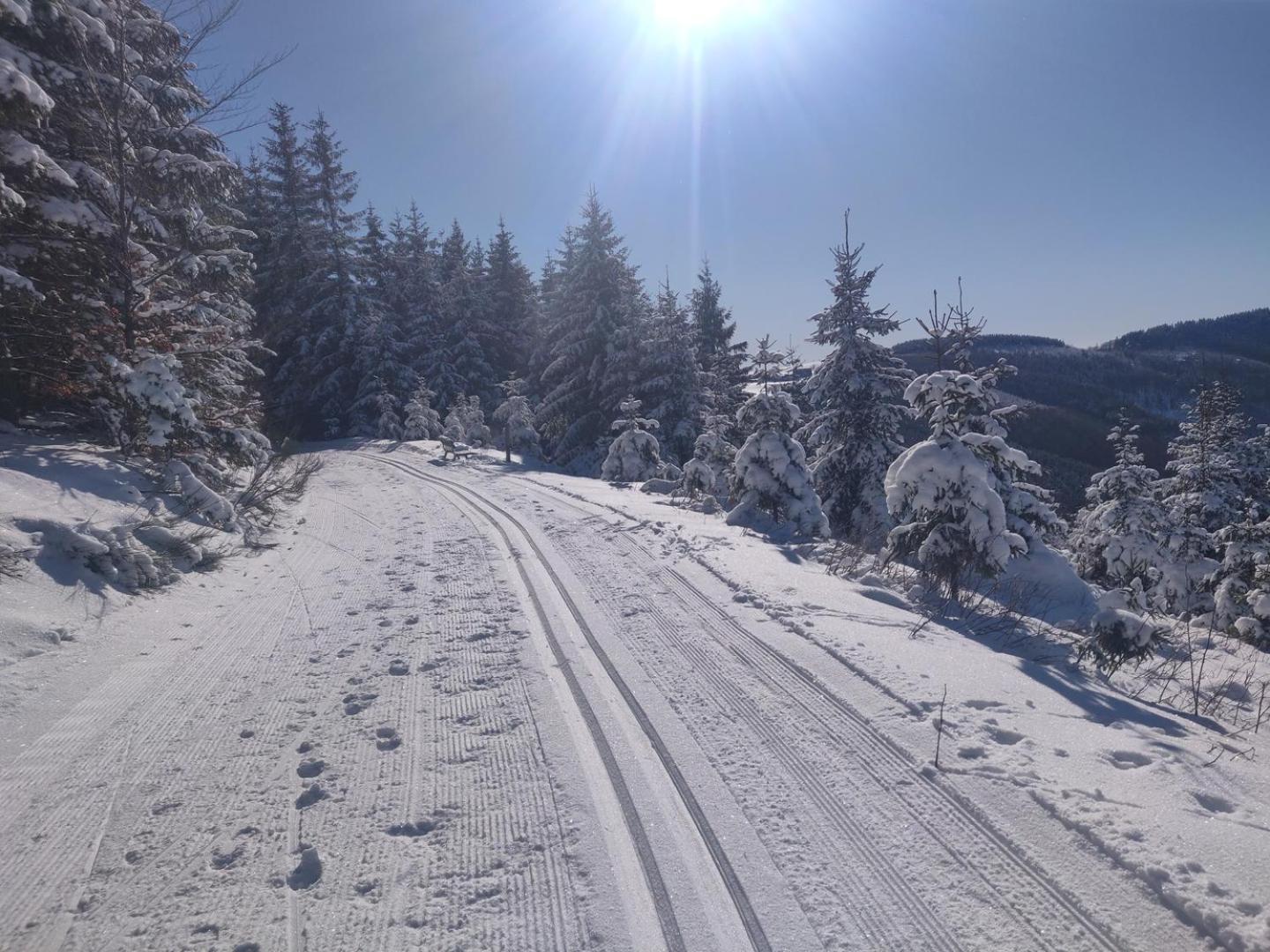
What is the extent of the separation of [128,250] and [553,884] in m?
11.2

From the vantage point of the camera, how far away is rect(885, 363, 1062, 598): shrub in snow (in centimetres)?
730

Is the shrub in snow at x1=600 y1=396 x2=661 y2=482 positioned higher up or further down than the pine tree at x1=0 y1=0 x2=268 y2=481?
further down

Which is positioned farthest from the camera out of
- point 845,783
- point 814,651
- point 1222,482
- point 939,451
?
point 1222,482

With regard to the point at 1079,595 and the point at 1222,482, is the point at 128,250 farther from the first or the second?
the point at 1222,482

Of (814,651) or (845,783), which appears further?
(814,651)

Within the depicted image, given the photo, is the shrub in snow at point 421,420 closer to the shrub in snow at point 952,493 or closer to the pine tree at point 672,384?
the pine tree at point 672,384

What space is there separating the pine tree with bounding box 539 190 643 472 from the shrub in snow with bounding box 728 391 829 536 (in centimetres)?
1508

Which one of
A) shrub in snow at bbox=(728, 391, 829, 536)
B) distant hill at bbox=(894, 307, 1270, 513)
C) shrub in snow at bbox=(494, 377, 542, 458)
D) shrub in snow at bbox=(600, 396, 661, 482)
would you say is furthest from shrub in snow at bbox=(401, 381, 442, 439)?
distant hill at bbox=(894, 307, 1270, 513)

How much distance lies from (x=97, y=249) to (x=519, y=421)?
18679mm

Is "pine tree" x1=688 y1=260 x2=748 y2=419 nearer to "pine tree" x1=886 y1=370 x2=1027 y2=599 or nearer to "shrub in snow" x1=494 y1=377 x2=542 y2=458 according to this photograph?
"shrub in snow" x1=494 y1=377 x2=542 y2=458

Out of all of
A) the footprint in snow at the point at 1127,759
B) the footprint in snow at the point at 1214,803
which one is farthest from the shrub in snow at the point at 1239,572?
the footprint in snow at the point at 1214,803

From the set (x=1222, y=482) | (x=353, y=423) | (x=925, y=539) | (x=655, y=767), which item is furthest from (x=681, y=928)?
(x=353, y=423)

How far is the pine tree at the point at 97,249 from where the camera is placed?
8398mm

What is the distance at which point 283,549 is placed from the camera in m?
9.17
